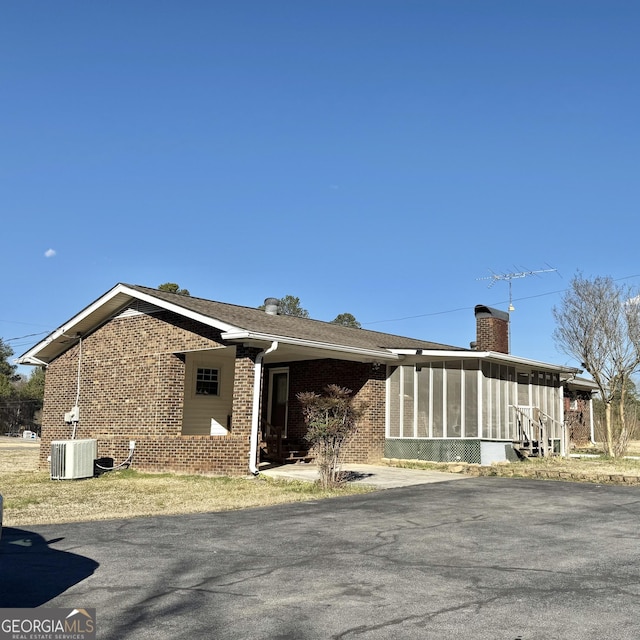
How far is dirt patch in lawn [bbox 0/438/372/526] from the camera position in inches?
390

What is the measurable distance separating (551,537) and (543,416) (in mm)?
12562

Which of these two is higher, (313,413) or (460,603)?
(313,413)

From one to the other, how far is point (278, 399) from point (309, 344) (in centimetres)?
544

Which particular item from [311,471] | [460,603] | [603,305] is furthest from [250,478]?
[603,305]

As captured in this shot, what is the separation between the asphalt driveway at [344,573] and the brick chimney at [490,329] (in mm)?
9713

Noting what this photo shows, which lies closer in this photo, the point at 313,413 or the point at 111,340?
the point at 313,413

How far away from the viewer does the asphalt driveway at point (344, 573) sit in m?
4.59

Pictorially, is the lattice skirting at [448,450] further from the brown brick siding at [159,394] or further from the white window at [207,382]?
the white window at [207,382]

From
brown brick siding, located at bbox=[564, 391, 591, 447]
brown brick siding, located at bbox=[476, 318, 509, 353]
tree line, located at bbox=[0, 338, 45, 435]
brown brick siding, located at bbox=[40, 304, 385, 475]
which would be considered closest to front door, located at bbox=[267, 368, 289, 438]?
brown brick siding, located at bbox=[40, 304, 385, 475]

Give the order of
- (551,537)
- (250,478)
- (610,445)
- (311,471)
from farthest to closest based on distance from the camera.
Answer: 1. (610,445)
2. (311,471)
3. (250,478)
4. (551,537)

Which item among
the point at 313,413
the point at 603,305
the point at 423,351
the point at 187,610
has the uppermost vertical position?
the point at 603,305

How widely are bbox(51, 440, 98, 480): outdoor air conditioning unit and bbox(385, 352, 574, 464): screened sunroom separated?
7818 millimetres

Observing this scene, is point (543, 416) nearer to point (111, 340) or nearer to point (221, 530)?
point (111, 340)

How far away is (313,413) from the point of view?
41.0 feet
